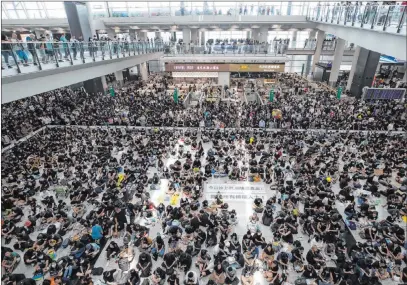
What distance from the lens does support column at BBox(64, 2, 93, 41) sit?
18.5 metres

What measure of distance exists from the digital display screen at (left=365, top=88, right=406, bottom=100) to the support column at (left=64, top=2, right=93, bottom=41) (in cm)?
2326

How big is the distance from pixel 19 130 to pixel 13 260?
1106cm

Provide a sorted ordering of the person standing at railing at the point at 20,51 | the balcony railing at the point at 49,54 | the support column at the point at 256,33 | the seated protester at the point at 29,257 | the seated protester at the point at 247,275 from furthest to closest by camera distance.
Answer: the support column at the point at 256,33 < the person standing at railing at the point at 20,51 < the balcony railing at the point at 49,54 < the seated protester at the point at 29,257 < the seated protester at the point at 247,275

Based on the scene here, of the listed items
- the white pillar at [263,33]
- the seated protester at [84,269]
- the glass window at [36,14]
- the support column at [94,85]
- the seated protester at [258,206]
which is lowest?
the seated protester at [258,206]

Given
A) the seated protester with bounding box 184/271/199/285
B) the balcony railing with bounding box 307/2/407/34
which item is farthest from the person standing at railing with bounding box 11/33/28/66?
the balcony railing with bounding box 307/2/407/34

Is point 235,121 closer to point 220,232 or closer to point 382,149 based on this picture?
point 382,149

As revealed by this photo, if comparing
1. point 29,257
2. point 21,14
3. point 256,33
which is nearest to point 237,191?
point 29,257

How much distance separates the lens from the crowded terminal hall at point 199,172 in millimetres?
6656

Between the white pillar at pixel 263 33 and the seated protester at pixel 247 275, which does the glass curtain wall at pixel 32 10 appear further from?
the seated protester at pixel 247 275

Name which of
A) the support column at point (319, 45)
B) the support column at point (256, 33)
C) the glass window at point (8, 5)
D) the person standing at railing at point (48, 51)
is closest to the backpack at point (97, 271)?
the person standing at railing at point (48, 51)

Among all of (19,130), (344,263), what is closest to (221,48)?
(19,130)

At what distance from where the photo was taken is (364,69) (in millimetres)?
20938

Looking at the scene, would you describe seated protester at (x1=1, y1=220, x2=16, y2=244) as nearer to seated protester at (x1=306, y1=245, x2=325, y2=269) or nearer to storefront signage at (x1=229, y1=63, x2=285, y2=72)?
seated protester at (x1=306, y1=245, x2=325, y2=269)

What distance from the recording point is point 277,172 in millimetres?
10398
